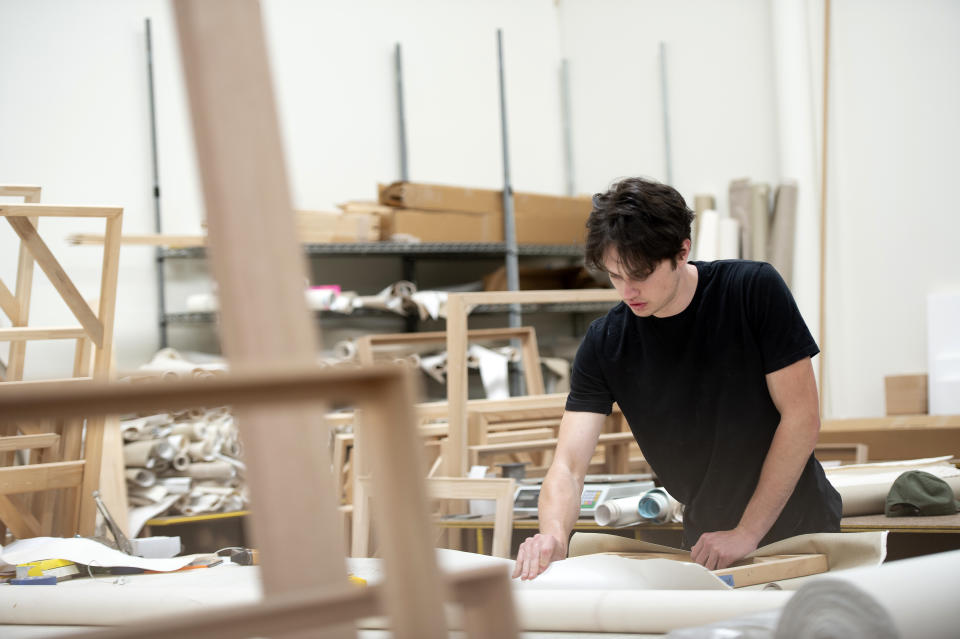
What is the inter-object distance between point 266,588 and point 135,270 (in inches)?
159

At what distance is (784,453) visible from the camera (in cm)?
183

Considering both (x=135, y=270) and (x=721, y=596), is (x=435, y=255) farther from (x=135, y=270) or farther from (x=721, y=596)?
(x=721, y=596)

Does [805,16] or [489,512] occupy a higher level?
[805,16]

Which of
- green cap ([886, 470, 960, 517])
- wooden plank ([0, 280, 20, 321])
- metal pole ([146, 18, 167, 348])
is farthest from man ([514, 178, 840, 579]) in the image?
metal pole ([146, 18, 167, 348])

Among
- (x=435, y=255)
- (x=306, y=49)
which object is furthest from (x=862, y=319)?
(x=306, y=49)

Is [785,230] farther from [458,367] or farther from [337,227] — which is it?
[458,367]

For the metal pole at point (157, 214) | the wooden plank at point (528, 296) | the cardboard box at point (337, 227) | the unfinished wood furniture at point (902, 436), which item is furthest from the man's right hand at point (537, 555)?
the metal pole at point (157, 214)

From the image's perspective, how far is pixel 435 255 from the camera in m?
5.18

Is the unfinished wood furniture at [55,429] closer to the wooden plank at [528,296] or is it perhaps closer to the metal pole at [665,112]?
the wooden plank at [528,296]

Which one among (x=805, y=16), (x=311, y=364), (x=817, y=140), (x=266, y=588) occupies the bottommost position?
(x=266, y=588)

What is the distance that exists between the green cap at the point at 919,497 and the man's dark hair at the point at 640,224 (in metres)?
0.82

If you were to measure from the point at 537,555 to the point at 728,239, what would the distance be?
→ 136 inches

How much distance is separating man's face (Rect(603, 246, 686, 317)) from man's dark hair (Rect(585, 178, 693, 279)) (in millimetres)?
13

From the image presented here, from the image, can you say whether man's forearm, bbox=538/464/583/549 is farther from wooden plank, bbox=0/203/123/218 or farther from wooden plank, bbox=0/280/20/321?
wooden plank, bbox=0/280/20/321
